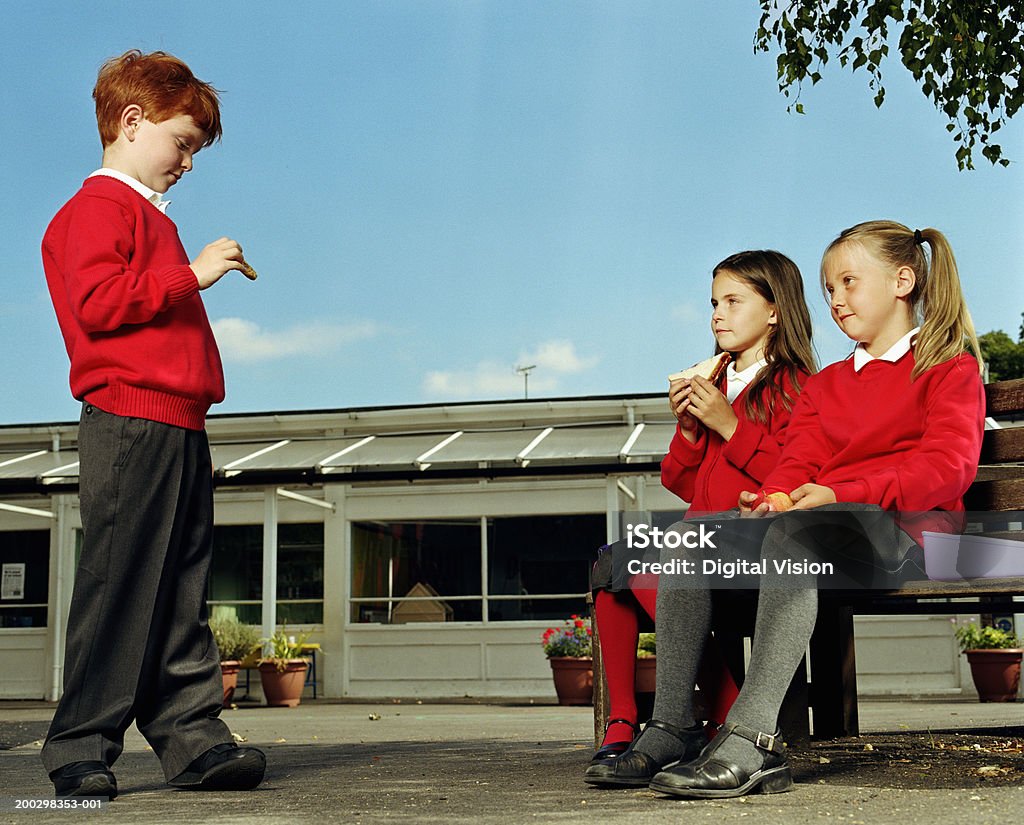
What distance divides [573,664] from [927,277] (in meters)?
10.5

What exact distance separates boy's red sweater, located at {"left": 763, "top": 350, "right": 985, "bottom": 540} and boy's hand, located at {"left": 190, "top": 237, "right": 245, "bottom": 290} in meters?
1.25

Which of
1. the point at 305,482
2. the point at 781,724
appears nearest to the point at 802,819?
the point at 781,724

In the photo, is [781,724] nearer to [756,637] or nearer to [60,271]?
[756,637]

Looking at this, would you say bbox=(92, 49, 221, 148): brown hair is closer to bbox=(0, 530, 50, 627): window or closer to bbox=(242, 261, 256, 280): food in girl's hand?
bbox=(242, 261, 256, 280): food in girl's hand

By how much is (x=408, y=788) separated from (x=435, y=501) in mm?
13986

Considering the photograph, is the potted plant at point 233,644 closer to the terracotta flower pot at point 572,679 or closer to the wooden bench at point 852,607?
the terracotta flower pot at point 572,679

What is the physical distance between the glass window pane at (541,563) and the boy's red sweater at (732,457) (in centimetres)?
1307

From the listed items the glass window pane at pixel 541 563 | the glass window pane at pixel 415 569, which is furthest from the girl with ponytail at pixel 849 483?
the glass window pane at pixel 415 569

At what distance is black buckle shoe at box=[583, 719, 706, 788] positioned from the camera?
2465 mm

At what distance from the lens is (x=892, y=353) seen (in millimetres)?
2746

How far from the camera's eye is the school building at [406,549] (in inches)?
596

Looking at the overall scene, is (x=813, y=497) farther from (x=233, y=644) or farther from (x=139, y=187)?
(x=233, y=644)

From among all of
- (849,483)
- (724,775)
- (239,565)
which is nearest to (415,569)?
(239,565)

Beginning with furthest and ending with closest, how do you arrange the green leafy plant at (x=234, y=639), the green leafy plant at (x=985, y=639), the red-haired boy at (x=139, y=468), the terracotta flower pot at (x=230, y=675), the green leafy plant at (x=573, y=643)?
the green leafy plant at (x=234, y=639)
the terracotta flower pot at (x=230, y=675)
the green leafy plant at (x=985, y=639)
the green leafy plant at (x=573, y=643)
the red-haired boy at (x=139, y=468)
